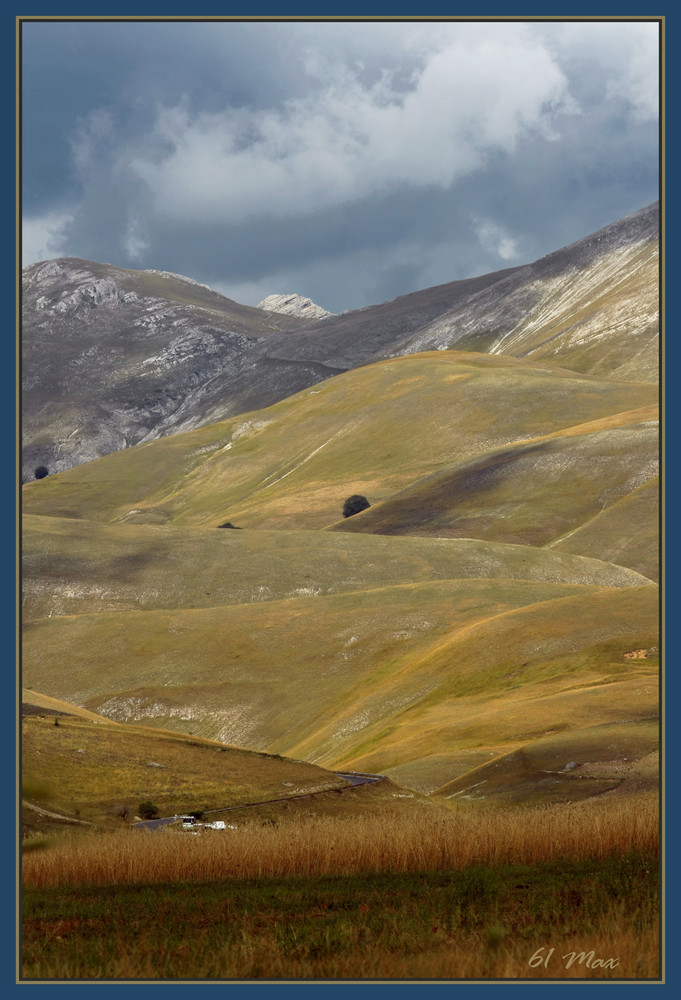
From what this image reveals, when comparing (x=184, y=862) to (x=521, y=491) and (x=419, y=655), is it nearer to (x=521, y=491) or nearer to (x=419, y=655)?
(x=419, y=655)

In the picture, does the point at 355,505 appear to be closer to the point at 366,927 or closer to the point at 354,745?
the point at 354,745

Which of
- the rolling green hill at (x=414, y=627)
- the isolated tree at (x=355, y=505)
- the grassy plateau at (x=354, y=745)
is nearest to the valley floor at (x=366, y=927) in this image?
the grassy plateau at (x=354, y=745)

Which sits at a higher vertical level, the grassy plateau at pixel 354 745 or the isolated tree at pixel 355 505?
the isolated tree at pixel 355 505

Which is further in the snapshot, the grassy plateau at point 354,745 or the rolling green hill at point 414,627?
the rolling green hill at point 414,627

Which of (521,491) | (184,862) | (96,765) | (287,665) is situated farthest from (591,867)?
(521,491)

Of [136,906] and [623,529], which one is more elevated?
[623,529]

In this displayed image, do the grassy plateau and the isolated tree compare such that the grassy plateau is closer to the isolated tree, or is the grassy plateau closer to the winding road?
the winding road

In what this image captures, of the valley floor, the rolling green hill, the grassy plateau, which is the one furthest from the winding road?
the valley floor

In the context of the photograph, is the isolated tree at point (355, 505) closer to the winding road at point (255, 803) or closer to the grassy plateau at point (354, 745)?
the grassy plateau at point (354, 745)
